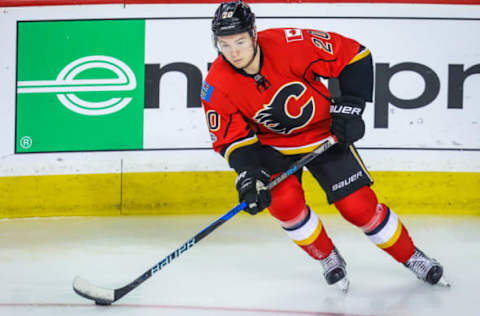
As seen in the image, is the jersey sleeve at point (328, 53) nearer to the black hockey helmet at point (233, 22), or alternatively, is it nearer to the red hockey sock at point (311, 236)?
the black hockey helmet at point (233, 22)

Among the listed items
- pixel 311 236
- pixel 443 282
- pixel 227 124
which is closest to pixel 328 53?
pixel 227 124

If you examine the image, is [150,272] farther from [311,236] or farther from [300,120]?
[300,120]

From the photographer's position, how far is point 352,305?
238cm

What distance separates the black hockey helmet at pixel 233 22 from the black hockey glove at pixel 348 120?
467mm

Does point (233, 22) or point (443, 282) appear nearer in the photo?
point (233, 22)

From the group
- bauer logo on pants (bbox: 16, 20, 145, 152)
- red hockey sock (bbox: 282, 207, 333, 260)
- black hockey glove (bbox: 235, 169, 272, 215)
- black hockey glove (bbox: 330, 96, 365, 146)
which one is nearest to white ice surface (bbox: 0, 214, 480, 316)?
red hockey sock (bbox: 282, 207, 333, 260)

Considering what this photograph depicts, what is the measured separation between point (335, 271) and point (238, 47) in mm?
1011

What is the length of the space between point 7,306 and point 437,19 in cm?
317

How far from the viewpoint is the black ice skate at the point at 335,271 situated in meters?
2.54

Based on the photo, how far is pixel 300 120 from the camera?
2.55 m

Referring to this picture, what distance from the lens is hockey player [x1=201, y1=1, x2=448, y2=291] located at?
2438mm

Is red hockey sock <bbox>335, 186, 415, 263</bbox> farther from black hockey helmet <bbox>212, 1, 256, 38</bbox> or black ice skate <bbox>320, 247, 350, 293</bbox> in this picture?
black hockey helmet <bbox>212, 1, 256, 38</bbox>

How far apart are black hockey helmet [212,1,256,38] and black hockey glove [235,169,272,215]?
54cm

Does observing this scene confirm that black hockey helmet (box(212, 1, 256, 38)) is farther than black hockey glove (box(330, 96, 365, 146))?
No
